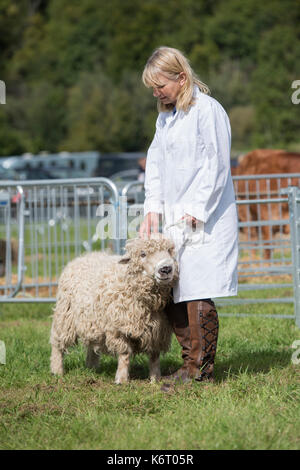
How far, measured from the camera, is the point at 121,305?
5086 mm

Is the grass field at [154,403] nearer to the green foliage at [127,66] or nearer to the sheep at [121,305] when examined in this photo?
the sheep at [121,305]

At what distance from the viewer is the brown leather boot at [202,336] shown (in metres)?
4.77

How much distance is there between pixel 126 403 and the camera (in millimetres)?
4586

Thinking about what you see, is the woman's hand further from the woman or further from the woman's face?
the woman's face

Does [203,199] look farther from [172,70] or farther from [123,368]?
[123,368]

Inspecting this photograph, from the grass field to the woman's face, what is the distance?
1.87 m

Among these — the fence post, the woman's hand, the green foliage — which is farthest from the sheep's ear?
the green foliage

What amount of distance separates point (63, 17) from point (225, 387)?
8860 centimetres

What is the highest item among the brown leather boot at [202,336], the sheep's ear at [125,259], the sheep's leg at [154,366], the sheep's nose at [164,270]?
the sheep's ear at [125,259]

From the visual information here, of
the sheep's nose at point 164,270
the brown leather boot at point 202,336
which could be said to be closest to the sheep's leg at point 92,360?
the brown leather boot at point 202,336

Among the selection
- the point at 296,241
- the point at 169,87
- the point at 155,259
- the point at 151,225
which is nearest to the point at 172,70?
the point at 169,87

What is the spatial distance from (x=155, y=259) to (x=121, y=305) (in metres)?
0.56

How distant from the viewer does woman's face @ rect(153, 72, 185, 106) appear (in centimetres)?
477

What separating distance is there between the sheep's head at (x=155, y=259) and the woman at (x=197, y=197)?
8cm
